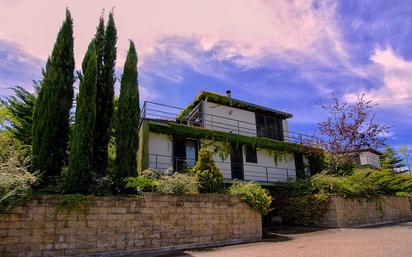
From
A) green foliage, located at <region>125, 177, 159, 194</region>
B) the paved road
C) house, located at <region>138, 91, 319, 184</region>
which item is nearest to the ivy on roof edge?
house, located at <region>138, 91, 319, 184</region>

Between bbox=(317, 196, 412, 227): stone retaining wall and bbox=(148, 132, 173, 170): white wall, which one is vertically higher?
bbox=(148, 132, 173, 170): white wall

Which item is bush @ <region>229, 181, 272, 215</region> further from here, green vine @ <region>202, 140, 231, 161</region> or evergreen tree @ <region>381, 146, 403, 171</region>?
evergreen tree @ <region>381, 146, 403, 171</region>

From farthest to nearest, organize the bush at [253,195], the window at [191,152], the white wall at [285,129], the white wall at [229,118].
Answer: the white wall at [285,129], the white wall at [229,118], the window at [191,152], the bush at [253,195]

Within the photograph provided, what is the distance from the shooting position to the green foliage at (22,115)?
667 inches

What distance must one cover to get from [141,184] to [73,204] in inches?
93.7

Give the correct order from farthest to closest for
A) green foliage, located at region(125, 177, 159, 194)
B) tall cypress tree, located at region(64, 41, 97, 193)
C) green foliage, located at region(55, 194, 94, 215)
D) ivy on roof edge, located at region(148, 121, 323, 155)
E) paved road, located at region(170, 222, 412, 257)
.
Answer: ivy on roof edge, located at region(148, 121, 323, 155)
green foliage, located at region(125, 177, 159, 194)
tall cypress tree, located at region(64, 41, 97, 193)
green foliage, located at region(55, 194, 94, 215)
paved road, located at region(170, 222, 412, 257)

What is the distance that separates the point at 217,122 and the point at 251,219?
7773 mm

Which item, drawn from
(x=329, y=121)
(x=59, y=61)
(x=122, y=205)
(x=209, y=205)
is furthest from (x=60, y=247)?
(x=329, y=121)

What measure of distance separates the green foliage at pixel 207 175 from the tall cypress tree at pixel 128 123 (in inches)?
115

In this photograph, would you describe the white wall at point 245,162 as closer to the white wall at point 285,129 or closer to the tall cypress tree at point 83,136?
the white wall at point 285,129

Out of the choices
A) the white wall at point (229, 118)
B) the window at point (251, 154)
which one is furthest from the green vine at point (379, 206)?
the white wall at point (229, 118)

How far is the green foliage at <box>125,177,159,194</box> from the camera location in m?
11.2

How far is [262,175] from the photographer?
1991 centimetres

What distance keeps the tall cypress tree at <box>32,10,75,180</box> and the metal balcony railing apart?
4.92m
